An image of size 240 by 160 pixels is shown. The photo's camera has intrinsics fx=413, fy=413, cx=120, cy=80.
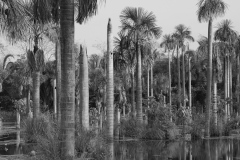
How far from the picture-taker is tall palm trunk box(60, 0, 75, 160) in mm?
12969

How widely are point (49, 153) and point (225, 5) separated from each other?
2330cm

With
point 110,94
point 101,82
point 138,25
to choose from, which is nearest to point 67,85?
point 110,94

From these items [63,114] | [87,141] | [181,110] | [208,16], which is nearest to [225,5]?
[208,16]

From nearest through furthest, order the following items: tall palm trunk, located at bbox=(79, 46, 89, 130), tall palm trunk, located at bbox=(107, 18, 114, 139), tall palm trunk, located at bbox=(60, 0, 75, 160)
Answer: tall palm trunk, located at bbox=(60, 0, 75, 160) → tall palm trunk, located at bbox=(79, 46, 89, 130) → tall palm trunk, located at bbox=(107, 18, 114, 139)

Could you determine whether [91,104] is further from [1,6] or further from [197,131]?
[1,6]

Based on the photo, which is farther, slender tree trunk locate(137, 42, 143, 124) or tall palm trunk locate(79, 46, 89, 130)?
slender tree trunk locate(137, 42, 143, 124)

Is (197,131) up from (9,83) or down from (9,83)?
down

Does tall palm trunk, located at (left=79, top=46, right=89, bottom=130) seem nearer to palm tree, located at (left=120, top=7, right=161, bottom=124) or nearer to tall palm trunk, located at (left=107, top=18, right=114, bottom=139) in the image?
tall palm trunk, located at (left=107, top=18, right=114, bottom=139)

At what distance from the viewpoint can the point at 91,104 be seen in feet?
215

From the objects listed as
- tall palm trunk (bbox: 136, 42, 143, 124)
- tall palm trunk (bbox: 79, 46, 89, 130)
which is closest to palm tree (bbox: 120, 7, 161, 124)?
tall palm trunk (bbox: 136, 42, 143, 124)

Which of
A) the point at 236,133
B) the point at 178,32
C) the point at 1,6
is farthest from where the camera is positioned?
the point at 178,32

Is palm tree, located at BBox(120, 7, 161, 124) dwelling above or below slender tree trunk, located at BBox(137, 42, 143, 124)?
above

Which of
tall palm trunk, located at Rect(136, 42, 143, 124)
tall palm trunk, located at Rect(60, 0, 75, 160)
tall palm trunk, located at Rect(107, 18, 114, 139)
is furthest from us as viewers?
tall palm trunk, located at Rect(136, 42, 143, 124)

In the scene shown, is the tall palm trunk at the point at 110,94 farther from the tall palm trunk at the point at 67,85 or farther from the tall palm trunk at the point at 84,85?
the tall palm trunk at the point at 67,85
